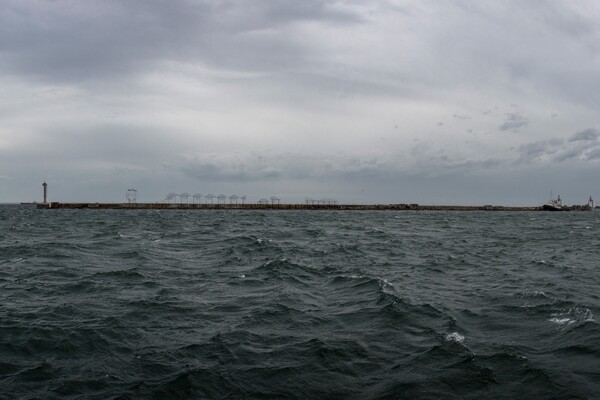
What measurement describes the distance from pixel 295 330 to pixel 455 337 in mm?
4927

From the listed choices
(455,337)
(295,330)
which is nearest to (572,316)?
(455,337)

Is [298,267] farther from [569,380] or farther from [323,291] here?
[569,380]

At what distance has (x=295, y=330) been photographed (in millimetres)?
15070

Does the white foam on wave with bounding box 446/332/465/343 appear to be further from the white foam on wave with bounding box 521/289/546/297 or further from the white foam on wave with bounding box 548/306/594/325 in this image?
the white foam on wave with bounding box 521/289/546/297

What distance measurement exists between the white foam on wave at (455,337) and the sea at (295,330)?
0.20 ft

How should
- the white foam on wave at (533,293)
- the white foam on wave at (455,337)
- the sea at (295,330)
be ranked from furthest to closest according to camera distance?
the white foam on wave at (533,293) < the white foam on wave at (455,337) < the sea at (295,330)

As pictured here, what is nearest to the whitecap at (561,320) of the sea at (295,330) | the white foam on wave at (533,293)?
the sea at (295,330)

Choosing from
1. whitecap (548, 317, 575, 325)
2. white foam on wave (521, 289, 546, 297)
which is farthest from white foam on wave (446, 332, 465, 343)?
white foam on wave (521, 289, 546, 297)

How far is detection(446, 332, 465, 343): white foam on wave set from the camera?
13867mm

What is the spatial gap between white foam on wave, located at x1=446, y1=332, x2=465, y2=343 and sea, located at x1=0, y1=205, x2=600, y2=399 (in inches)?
2.4

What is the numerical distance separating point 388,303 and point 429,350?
498 cm

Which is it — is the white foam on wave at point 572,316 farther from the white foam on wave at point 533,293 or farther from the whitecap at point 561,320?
the white foam on wave at point 533,293

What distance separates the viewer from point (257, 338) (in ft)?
46.4

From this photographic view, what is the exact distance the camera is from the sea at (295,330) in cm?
1077
